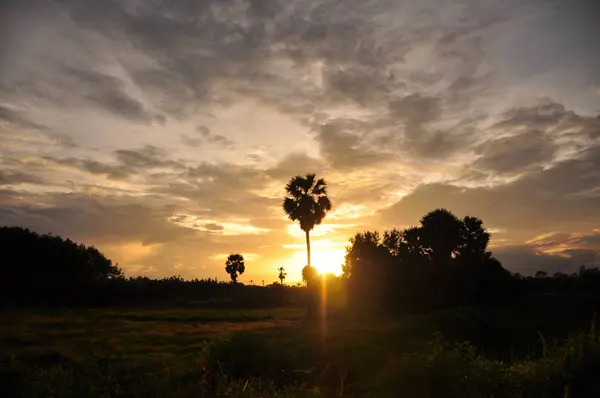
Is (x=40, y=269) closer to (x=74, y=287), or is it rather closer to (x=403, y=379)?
(x=74, y=287)

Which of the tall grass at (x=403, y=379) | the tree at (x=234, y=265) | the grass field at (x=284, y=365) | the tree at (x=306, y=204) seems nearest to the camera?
the tall grass at (x=403, y=379)

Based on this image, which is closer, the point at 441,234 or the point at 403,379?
the point at 403,379

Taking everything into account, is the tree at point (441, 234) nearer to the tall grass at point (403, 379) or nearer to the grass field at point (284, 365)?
the grass field at point (284, 365)

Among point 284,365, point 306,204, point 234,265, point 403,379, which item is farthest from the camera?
point 234,265

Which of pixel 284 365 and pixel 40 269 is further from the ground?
pixel 40 269

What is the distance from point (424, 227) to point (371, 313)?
17337 mm

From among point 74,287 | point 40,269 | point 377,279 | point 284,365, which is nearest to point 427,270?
point 377,279

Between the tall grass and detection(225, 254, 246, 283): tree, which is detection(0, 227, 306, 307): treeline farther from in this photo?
the tall grass

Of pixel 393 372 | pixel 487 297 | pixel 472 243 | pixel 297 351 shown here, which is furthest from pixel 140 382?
pixel 472 243

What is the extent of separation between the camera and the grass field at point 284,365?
380 inches

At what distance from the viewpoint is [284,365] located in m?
20.2

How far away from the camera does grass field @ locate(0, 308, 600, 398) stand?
9.65 meters

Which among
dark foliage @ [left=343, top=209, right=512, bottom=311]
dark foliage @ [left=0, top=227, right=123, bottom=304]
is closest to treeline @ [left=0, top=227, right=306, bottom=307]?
dark foliage @ [left=0, top=227, right=123, bottom=304]

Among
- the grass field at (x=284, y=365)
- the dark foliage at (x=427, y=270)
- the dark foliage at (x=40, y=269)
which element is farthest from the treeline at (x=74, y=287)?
the grass field at (x=284, y=365)
